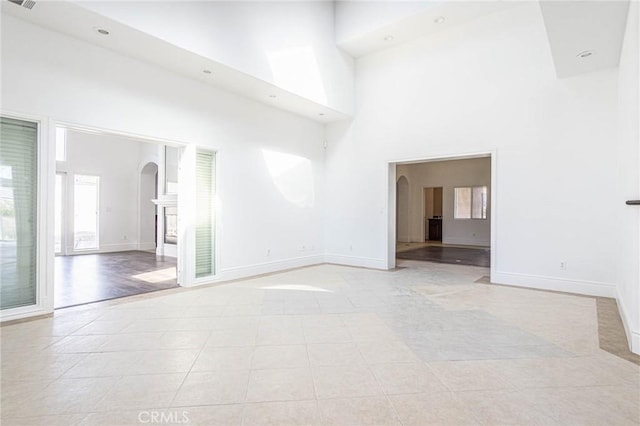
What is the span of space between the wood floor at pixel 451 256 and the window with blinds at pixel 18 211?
7.28m

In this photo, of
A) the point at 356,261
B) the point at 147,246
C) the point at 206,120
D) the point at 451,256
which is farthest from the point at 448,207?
the point at 147,246

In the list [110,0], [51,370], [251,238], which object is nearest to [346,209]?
[251,238]

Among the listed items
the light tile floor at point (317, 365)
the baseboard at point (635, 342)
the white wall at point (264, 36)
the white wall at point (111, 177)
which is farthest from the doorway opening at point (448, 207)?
the white wall at point (111, 177)

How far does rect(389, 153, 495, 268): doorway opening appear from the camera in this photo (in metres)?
11.2

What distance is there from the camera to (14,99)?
3592mm

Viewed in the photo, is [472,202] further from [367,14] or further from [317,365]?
[317,365]

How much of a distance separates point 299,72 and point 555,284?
17.9 ft

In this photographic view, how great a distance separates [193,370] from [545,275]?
17.1ft

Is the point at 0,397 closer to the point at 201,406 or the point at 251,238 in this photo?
the point at 201,406

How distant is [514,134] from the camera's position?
5418 mm

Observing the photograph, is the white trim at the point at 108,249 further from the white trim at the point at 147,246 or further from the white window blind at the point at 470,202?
the white window blind at the point at 470,202

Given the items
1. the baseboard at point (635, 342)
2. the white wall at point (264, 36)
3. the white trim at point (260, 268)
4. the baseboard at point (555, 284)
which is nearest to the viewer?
the baseboard at point (635, 342)

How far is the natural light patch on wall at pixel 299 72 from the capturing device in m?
5.57

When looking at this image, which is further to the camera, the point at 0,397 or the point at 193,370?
the point at 193,370
